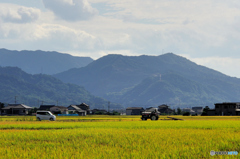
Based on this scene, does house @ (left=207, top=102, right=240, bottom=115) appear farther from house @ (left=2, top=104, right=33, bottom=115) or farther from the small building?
house @ (left=2, top=104, right=33, bottom=115)

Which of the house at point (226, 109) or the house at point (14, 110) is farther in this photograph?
the house at point (14, 110)

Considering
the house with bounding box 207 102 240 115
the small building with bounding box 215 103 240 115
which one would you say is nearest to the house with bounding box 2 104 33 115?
the house with bounding box 207 102 240 115

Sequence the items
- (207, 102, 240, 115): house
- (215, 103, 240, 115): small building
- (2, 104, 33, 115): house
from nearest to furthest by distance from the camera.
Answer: (215, 103, 240, 115): small building, (207, 102, 240, 115): house, (2, 104, 33, 115): house

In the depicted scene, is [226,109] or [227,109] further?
[226,109]

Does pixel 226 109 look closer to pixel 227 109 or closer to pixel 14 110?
pixel 227 109

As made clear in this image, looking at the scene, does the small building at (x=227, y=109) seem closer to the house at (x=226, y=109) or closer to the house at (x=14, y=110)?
the house at (x=226, y=109)

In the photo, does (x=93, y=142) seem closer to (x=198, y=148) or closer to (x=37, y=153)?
(x=37, y=153)

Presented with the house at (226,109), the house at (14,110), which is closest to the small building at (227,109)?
the house at (226,109)

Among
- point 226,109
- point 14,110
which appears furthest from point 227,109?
point 14,110

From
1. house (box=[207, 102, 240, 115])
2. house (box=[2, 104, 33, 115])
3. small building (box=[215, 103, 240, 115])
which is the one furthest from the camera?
house (box=[2, 104, 33, 115])

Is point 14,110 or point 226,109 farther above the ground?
point 226,109

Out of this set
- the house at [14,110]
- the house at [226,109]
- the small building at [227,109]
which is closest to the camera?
the small building at [227,109]

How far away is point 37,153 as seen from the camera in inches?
655

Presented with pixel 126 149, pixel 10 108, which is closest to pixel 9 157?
pixel 126 149
